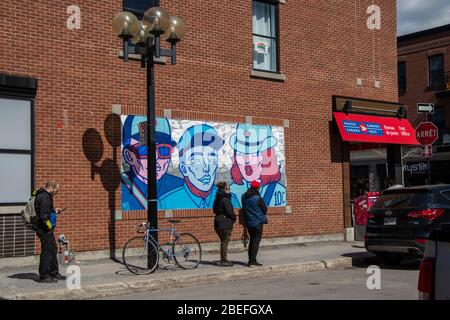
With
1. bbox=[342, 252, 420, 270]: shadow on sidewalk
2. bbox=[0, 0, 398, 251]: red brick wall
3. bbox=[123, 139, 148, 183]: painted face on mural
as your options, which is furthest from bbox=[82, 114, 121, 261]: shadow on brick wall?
bbox=[342, 252, 420, 270]: shadow on sidewalk

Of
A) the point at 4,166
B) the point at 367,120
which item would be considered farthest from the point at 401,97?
the point at 4,166

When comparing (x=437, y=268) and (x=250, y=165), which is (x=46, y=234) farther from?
(x=437, y=268)

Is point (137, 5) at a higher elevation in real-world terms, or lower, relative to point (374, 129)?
higher

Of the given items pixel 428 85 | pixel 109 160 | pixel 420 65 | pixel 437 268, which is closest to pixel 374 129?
pixel 109 160

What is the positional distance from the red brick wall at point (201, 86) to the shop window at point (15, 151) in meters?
0.24

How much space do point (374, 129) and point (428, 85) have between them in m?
21.1

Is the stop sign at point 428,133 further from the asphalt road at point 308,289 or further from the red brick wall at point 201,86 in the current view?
the asphalt road at point 308,289

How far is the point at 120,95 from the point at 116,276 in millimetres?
4552

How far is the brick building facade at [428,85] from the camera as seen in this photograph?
34.5 metres

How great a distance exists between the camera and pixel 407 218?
11539 mm

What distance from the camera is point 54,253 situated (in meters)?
10.1

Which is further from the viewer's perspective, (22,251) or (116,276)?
(22,251)

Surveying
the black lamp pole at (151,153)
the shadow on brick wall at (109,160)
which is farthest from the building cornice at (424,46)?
the black lamp pole at (151,153)
